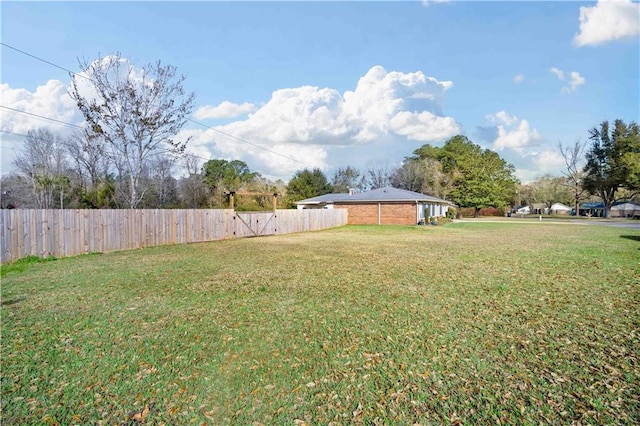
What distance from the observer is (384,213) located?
98.9 feet

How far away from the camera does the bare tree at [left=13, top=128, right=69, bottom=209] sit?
30.9 meters

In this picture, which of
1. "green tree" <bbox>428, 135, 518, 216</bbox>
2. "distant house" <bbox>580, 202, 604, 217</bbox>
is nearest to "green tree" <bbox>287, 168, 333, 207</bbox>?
"green tree" <bbox>428, 135, 518, 216</bbox>

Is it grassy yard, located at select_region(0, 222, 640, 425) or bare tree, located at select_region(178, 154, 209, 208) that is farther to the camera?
bare tree, located at select_region(178, 154, 209, 208)

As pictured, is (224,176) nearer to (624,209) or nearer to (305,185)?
(305,185)

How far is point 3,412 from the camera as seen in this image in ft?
9.27

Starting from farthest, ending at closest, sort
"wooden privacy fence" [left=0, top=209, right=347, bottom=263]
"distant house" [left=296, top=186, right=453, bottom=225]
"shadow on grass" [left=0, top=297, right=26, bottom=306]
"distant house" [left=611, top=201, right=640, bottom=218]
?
"distant house" [left=611, top=201, right=640, bottom=218] → "distant house" [left=296, top=186, right=453, bottom=225] → "wooden privacy fence" [left=0, top=209, right=347, bottom=263] → "shadow on grass" [left=0, top=297, right=26, bottom=306]

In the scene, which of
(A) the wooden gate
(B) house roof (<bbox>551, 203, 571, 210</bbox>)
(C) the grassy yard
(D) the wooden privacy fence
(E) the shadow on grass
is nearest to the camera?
(C) the grassy yard

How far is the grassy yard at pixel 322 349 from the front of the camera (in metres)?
2.86

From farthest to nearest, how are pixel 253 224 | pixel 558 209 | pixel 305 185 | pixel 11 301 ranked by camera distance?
pixel 558 209
pixel 305 185
pixel 253 224
pixel 11 301

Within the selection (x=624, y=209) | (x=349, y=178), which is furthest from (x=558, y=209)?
(x=349, y=178)

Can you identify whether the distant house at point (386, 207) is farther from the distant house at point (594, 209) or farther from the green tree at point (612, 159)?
the distant house at point (594, 209)

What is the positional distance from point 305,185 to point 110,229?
3369cm

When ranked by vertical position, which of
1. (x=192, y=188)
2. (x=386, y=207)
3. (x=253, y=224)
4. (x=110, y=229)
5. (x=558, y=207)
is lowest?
(x=253, y=224)

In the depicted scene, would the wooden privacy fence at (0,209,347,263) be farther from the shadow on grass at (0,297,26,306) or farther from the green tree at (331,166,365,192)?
the green tree at (331,166,365,192)
